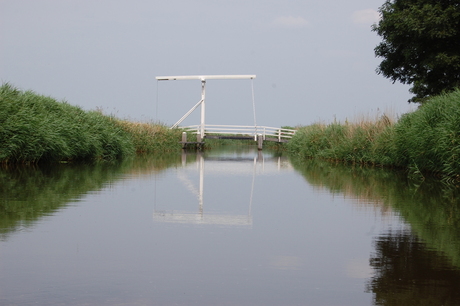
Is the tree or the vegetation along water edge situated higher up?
the tree

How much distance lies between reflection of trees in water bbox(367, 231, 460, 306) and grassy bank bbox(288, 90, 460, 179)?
8610mm

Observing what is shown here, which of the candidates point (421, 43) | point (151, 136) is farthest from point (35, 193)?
point (151, 136)

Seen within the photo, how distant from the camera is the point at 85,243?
5.27 metres

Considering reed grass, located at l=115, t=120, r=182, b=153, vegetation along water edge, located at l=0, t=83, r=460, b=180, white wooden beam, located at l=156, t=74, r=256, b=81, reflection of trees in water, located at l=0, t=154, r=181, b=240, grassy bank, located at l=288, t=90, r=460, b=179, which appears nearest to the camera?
reflection of trees in water, located at l=0, t=154, r=181, b=240

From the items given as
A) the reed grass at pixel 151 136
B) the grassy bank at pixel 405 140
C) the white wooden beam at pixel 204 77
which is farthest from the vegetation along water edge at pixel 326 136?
the white wooden beam at pixel 204 77

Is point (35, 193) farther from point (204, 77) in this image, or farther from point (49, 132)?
point (204, 77)

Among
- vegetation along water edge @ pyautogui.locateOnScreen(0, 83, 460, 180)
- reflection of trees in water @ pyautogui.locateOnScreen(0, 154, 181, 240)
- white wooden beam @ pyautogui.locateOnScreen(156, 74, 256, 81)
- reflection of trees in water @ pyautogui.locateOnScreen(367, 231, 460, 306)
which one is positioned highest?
white wooden beam @ pyautogui.locateOnScreen(156, 74, 256, 81)

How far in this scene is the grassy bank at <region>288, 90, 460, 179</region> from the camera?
1374 cm

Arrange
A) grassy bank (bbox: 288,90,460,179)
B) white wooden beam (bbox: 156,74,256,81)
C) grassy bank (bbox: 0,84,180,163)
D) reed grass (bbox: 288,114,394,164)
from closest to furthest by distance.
Answer: grassy bank (bbox: 288,90,460,179)
grassy bank (bbox: 0,84,180,163)
reed grass (bbox: 288,114,394,164)
white wooden beam (bbox: 156,74,256,81)

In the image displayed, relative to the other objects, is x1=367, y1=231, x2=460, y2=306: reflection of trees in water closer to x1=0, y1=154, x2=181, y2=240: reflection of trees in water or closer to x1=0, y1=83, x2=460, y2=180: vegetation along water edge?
x1=0, y1=154, x2=181, y2=240: reflection of trees in water

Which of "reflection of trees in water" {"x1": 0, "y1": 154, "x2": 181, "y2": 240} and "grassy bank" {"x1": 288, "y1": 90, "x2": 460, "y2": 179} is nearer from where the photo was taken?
"reflection of trees in water" {"x1": 0, "y1": 154, "x2": 181, "y2": 240}

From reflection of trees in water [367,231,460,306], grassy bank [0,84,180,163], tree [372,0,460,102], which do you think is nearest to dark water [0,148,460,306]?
reflection of trees in water [367,231,460,306]

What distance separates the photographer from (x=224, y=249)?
16.6 ft

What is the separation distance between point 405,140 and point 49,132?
10.1m
